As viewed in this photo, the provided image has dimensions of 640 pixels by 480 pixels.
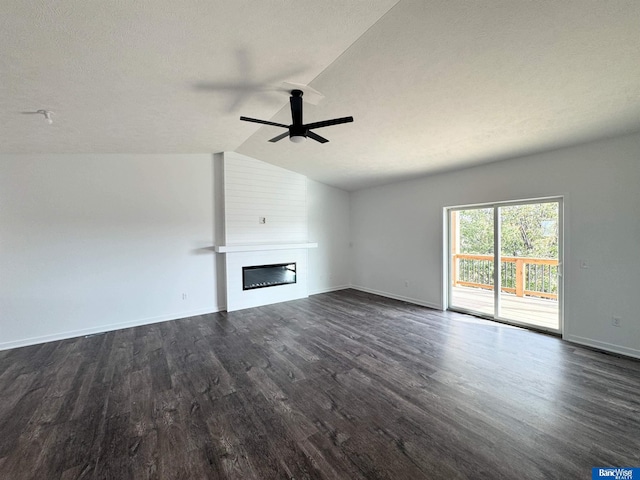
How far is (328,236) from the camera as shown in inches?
274

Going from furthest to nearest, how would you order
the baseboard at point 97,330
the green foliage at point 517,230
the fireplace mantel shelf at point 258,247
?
the fireplace mantel shelf at point 258,247 → the green foliage at point 517,230 → the baseboard at point 97,330

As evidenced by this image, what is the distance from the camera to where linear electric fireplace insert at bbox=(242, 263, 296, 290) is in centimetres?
539

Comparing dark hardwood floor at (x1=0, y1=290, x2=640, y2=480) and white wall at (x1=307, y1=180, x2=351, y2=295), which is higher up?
white wall at (x1=307, y1=180, x2=351, y2=295)

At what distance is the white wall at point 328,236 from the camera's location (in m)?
6.65

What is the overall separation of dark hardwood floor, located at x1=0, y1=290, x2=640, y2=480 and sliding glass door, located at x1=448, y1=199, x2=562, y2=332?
0.68 meters

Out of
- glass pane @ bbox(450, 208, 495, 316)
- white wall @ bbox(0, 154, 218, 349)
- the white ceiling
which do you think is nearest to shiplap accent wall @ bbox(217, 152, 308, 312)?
white wall @ bbox(0, 154, 218, 349)

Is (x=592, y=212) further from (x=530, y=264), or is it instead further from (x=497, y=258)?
(x=497, y=258)

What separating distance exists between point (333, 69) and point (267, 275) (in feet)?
13.6

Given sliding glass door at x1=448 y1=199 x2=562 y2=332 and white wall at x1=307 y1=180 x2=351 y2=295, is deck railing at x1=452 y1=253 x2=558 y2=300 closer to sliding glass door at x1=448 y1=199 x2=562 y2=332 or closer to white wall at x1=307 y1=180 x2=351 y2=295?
sliding glass door at x1=448 y1=199 x2=562 y2=332

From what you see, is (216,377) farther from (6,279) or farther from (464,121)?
(464,121)

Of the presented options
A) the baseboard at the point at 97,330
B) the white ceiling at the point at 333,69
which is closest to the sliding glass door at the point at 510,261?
the white ceiling at the point at 333,69

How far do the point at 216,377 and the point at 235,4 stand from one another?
3.25m

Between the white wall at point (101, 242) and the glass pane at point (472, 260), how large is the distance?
484 cm

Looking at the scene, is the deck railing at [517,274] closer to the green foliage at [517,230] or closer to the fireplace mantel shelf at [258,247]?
the green foliage at [517,230]
